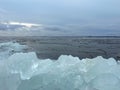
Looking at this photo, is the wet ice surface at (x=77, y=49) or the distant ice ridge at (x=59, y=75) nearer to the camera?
the distant ice ridge at (x=59, y=75)

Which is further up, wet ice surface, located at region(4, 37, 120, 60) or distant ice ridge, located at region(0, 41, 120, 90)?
distant ice ridge, located at region(0, 41, 120, 90)

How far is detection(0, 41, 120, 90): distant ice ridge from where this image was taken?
6185 mm

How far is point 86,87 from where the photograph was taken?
20.5 ft

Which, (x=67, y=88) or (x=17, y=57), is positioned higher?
(x=17, y=57)

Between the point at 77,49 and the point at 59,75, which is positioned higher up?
the point at 59,75

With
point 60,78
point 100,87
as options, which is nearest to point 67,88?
point 60,78

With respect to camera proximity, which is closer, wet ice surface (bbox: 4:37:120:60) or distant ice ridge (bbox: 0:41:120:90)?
distant ice ridge (bbox: 0:41:120:90)

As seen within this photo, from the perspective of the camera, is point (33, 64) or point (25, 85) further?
point (33, 64)

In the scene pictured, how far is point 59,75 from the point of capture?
21.8 feet

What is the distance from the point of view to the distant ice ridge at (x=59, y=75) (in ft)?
20.3

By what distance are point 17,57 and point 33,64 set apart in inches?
18.9

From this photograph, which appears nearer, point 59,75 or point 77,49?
point 59,75

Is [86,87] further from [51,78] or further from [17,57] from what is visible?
[17,57]

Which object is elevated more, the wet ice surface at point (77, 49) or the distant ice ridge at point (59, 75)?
the distant ice ridge at point (59, 75)
